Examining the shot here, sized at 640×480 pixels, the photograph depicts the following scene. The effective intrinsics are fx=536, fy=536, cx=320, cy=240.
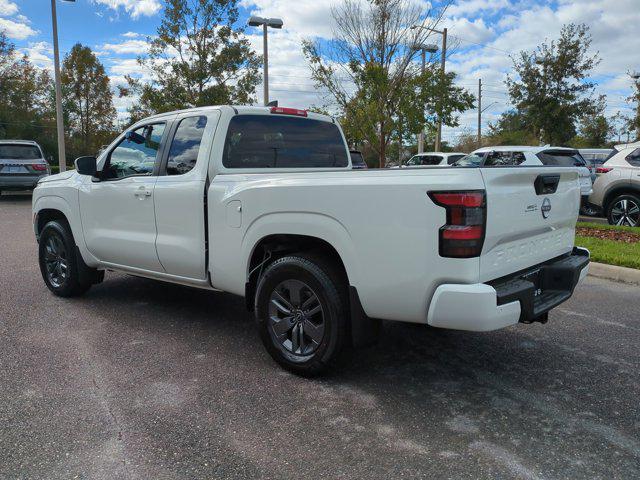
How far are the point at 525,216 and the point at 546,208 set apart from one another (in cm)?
33

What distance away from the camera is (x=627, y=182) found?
10219 mm

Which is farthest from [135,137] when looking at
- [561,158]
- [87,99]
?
[87,99]

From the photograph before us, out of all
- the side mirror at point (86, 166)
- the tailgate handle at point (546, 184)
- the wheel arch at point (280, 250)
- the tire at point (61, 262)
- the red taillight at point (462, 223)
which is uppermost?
the side mirror at point (86, 166)

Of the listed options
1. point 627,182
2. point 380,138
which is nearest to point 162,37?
point 380,138

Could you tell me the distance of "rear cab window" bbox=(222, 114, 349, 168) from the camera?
4277 mm

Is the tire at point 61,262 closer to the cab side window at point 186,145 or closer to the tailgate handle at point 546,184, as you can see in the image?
the cab side window at point 186,145

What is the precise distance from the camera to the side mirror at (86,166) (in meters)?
4.96

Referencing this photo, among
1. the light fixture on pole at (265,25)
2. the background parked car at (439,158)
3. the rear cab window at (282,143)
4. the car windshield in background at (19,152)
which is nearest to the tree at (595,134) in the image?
the background parked car at (439,158)

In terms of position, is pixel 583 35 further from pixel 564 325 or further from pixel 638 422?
pixel 638 422

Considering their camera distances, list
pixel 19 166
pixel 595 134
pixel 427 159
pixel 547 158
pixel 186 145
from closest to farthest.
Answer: pixel 186 145
pixel 547 158
pixel 19 166
pixel 427 159
pixel 595 134

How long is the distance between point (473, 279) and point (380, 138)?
12.8 meters

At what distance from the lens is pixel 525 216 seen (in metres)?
3.19

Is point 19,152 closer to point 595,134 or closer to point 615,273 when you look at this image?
point 615,273

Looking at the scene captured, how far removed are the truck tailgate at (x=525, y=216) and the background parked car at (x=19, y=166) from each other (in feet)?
54.8
